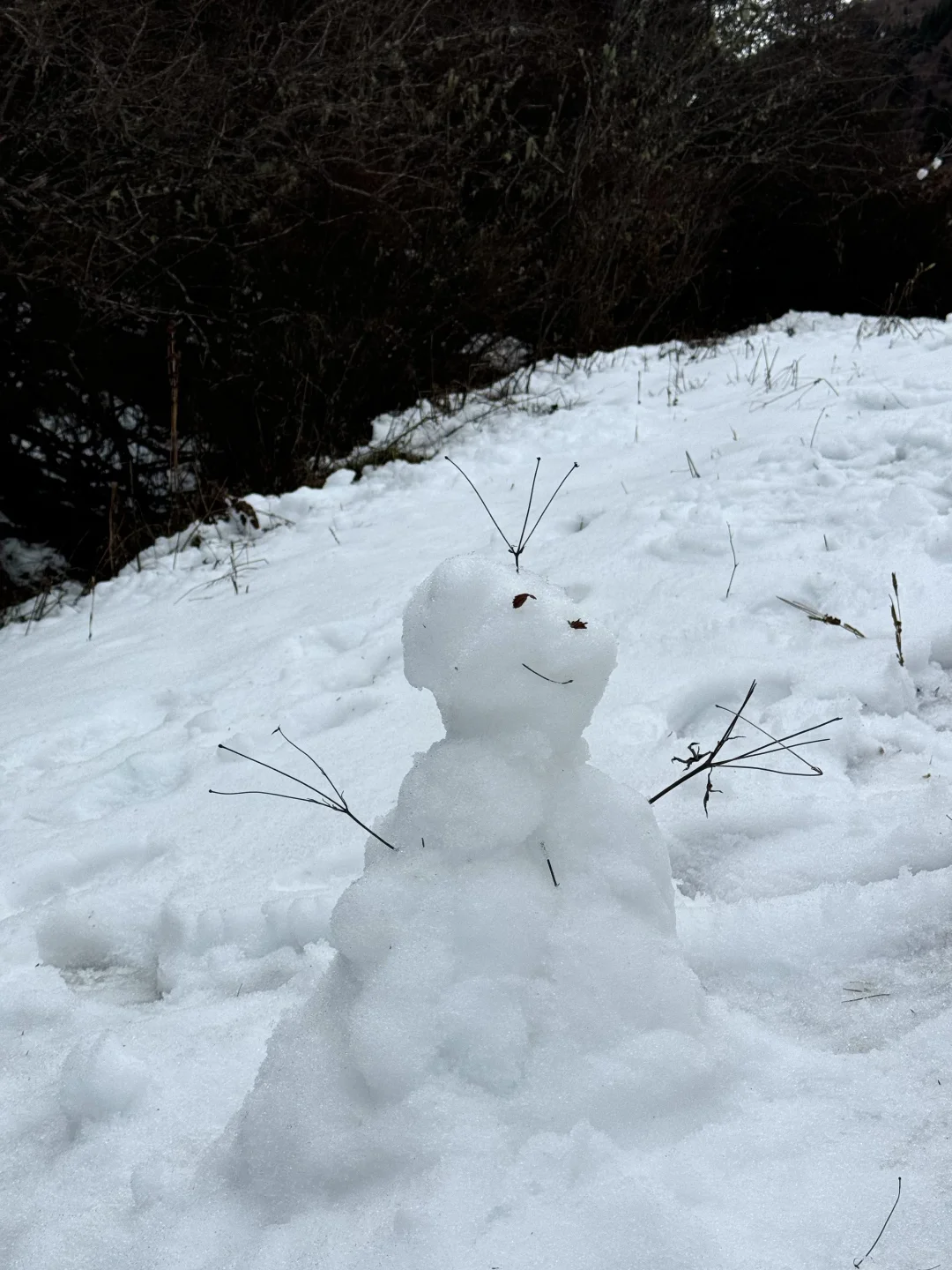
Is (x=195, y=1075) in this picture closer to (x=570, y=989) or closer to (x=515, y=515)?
(x=570, y=989)

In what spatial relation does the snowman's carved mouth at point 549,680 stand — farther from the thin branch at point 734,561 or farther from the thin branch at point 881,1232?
the thin branch at point 734,561

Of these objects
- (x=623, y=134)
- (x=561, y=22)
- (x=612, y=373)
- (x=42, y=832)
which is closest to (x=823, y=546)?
(x=42, y=832)

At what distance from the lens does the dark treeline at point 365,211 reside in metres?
5.23

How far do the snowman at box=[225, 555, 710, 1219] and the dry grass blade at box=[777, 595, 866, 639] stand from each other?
1.52m

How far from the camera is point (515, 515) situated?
4.29 metres

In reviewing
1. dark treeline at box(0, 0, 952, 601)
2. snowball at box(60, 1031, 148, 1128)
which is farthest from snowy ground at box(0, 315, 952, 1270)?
dark treeline at box(0, 0, 952, 601)

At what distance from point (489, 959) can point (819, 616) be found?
1.84 meters

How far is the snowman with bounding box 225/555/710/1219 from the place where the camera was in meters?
1.14

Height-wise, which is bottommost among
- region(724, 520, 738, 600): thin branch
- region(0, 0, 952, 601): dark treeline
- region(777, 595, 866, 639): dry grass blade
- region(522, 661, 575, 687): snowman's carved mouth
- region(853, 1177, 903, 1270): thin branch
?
region(853, 1177, 903, 1270): thin branch

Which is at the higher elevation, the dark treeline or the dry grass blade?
the dark treeline

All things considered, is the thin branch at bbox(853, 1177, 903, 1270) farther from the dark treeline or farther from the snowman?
the dark treeline

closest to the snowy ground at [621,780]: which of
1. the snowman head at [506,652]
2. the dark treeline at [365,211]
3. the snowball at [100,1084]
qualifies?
the snowball at [100,1084]

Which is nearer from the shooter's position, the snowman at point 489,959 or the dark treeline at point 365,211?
the snowman at point 489,959

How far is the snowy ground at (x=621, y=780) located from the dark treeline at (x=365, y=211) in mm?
1607
